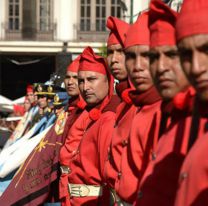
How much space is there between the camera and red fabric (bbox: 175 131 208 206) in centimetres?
341

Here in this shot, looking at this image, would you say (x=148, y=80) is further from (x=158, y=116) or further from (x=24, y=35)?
(x=24, y=35)

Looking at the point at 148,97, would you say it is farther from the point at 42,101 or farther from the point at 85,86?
the point at 42,101

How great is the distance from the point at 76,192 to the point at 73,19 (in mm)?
28728

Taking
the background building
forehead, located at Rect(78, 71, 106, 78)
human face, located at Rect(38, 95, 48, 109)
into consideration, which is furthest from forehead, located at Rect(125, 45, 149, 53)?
the background building

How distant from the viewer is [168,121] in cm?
447

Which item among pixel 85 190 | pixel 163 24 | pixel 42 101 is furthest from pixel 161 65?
pixel 42 101

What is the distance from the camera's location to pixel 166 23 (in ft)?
14.8

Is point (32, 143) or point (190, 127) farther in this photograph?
point (32, 143)

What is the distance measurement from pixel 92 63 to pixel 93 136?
1.03 m

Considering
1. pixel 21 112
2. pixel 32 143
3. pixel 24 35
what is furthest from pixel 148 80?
pixel 24 35

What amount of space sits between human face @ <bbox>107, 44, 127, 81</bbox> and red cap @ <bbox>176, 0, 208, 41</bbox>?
2600 mm

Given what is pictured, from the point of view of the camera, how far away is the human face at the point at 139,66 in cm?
518

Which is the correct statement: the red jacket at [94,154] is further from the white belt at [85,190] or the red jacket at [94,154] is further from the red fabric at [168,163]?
the red fabric at [168,163]

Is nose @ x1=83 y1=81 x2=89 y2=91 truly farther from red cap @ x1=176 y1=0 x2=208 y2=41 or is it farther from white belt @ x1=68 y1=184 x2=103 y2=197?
Result: red cap @ x1=176 y1=0 x2=208 y2=41
